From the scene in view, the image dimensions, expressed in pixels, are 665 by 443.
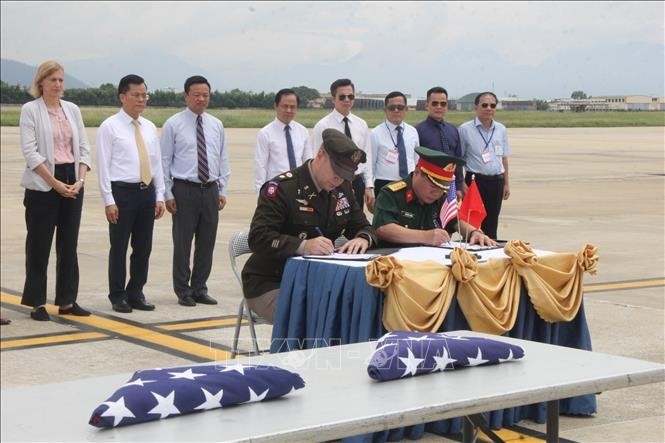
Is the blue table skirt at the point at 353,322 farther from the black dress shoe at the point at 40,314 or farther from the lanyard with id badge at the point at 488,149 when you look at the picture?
the lanyard with id badge at the point at 488,149

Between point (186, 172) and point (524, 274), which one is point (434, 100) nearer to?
point (186, 172)

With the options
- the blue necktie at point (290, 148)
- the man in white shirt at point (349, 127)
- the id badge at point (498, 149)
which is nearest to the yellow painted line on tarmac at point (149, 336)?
the blue necktie at point (290, 148)

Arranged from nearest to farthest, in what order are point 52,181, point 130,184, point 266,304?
point 266,304, point 52,181, point 130,184

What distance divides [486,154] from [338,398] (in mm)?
8227

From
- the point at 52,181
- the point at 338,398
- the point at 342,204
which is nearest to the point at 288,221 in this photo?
the point at 342,204

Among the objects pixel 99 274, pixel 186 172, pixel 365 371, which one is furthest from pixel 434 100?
pixel 365 371

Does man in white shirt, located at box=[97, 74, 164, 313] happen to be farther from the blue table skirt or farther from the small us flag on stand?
the blue table skirt

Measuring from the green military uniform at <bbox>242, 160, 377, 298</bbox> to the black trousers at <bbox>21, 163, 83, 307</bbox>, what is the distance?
3.06 m

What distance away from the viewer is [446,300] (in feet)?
19.2

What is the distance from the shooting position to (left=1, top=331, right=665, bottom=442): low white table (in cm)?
311

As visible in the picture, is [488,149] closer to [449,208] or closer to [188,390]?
[449,208]

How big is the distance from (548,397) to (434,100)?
7.86m

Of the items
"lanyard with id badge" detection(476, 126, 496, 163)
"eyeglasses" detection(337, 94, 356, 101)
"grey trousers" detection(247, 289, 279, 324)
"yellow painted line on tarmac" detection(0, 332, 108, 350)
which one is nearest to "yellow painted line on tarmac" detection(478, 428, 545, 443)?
"grey trousers" detection(247, 289, 279, 324)

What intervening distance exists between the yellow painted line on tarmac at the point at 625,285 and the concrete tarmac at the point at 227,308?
14mm
